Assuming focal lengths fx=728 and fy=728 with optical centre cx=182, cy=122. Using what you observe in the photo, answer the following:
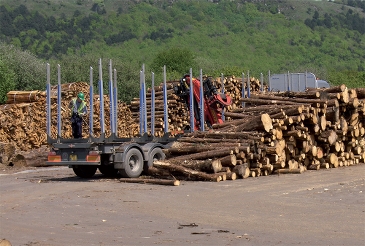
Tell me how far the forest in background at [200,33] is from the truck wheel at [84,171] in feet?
158

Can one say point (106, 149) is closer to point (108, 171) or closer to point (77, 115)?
point (108, 171)

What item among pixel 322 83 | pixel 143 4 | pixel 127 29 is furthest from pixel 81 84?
pixel 143 4

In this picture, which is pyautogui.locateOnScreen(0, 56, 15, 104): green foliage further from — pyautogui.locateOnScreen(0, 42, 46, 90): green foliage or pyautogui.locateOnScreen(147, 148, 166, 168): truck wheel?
pyautogui.locateOnScreen(147, 148, 166, 168): truck wheel

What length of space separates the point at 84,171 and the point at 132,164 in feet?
5.94

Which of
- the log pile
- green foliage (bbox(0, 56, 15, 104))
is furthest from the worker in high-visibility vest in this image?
green foliage (bbox(0, 56, 15, 104))

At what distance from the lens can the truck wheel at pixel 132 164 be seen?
Answer: 18.8 meters

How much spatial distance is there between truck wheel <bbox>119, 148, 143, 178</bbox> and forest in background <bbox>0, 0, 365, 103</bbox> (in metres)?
49.2

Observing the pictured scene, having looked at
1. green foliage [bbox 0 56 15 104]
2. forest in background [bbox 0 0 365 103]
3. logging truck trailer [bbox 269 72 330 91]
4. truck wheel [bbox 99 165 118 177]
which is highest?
forest in background [bbox 0 0 365 103]

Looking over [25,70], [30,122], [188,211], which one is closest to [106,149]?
[188,211]

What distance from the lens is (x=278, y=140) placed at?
2011 cm

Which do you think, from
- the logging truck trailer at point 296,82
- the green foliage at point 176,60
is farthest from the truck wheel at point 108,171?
the green foliage at point 176,60

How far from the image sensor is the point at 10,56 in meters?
44.2

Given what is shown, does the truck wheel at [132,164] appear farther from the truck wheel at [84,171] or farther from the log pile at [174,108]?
the log pile at [174,108]

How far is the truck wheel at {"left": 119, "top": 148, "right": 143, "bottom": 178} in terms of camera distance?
1883 cm
